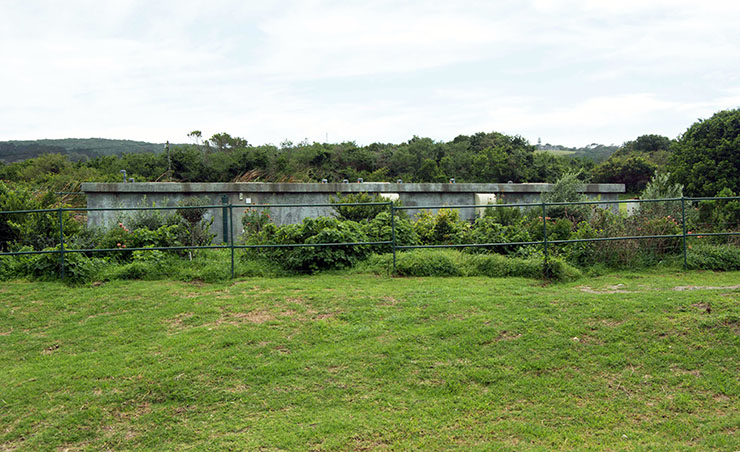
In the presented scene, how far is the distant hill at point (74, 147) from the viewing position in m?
53.4

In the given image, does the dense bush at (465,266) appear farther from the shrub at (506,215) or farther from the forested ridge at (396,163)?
the forested ridge at (396,163)

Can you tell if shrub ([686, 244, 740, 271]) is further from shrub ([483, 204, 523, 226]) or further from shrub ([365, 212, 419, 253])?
shrub ([365, 212, 419, 253])

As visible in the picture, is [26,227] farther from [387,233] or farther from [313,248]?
[387,233]

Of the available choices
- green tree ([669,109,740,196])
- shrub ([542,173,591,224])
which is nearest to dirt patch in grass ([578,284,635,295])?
shrub ([542,173,591,224])

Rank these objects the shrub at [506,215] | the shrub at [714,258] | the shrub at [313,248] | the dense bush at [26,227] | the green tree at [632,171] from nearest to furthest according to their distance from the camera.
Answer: the shrub at [313,248], the shrub at [714,258], the dense bush at [26,227], the shrub at [506,215], the green tree at [632,171]

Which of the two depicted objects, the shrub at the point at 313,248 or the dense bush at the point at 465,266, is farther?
the shrub at the point at 313,248

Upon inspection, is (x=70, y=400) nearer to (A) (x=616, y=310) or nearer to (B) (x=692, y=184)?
(A) (x=616, y=310)

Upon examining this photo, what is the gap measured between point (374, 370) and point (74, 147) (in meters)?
61.8

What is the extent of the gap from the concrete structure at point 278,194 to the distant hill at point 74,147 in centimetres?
4102

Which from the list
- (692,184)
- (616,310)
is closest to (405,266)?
(616,310)

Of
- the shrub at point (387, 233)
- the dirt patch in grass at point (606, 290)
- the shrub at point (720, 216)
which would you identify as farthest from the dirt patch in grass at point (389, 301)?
the shrub at point (720, 216)

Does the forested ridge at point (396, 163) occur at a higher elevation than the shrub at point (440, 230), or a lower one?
higher

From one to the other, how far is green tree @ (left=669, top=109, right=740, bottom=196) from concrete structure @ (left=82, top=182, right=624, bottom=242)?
30.7 ft

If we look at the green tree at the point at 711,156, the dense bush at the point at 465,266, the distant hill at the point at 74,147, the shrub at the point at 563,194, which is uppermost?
the distant hill at the point at 74,147
